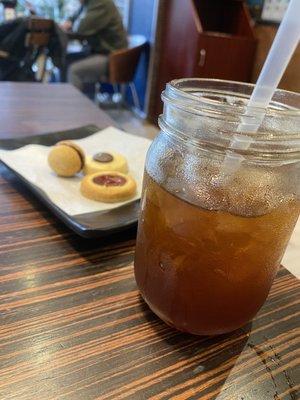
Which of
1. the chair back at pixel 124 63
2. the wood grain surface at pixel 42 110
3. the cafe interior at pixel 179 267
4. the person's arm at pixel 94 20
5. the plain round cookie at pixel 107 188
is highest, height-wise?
the cafe interior at pixel 179 267

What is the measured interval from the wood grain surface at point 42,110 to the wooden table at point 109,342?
20.5 inches

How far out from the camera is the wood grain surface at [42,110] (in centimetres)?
100

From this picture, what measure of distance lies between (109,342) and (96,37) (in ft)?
10.5

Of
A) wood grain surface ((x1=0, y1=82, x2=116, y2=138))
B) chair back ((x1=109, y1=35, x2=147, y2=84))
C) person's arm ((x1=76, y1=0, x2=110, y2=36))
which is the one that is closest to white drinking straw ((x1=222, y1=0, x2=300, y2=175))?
wood grain surface ((x1=0, y1=82, x2=116, y2=138))

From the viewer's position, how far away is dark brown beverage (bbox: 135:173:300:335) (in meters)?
0.37

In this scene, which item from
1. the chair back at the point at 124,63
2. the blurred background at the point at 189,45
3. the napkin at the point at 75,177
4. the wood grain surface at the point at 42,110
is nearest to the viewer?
the napkin at the point at 75,177

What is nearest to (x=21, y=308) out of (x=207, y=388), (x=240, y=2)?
(x=207, y=388)

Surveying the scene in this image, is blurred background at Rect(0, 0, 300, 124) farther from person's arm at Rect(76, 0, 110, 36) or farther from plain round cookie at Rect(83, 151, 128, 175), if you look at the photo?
plain round cookie at Rect(83, 151, 128, 175)

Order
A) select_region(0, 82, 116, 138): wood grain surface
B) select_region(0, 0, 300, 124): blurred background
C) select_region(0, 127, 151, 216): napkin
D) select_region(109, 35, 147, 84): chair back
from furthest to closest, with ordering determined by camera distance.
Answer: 1. select_region(109, 35, 147, 84): chair back
2. select_region(0, 0, 300, 124): blurred background
3. select_region(0, 82, 116, 138): wood grain surface
4. select_region(0, 127, 151, 216): napkin

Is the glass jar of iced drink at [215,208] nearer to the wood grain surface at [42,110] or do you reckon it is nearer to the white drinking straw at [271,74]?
the white drinking straw at [271,74]

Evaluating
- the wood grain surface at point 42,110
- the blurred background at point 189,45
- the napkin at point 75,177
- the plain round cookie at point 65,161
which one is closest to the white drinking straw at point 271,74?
the napkin at point 75,177

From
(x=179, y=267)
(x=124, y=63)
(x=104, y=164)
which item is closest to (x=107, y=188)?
(x=104, y=164)

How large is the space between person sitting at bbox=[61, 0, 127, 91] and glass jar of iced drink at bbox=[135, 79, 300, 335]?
293 cm

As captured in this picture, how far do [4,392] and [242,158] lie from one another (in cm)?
30
